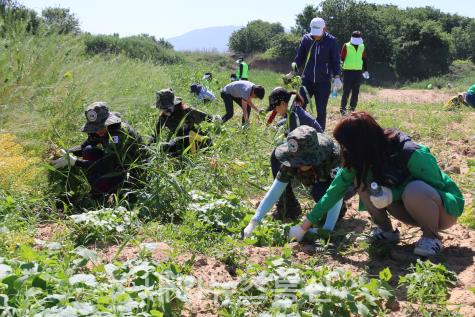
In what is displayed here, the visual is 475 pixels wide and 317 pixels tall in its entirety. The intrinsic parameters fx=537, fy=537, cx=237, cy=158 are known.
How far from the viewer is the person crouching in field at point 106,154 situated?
357cm

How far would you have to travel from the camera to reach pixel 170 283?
204 centimetres

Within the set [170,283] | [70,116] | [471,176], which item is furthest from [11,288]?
[471,176]

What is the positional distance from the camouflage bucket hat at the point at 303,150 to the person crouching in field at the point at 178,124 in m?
1.24

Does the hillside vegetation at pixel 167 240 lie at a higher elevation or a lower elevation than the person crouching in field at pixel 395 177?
lower

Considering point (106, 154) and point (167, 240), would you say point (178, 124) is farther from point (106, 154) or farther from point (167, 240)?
point (167, 240)

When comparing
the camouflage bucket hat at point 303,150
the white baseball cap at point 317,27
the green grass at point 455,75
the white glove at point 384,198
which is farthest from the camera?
the green grass at point 455,75

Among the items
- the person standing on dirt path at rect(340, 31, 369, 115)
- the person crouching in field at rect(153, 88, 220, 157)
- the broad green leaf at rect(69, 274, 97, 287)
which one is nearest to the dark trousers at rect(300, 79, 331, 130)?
the person crouching in field at rect(153, 88, 220, 157)

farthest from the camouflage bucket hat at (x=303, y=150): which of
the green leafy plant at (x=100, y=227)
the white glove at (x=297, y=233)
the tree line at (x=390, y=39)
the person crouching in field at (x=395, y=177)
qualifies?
the tree line at (x=390, y=39)

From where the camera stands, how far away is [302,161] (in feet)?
9.46

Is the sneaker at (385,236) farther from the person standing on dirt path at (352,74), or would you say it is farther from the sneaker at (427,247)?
the person standing on dirt path at (352,74)

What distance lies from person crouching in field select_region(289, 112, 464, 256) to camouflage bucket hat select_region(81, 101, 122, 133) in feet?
5.16

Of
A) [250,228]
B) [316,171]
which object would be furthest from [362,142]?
[250,228]

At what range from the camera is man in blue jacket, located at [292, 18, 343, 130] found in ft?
19.1

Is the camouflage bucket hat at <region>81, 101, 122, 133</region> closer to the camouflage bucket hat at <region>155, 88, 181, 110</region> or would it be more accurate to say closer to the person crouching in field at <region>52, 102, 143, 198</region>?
the person crouching in field at <region>52, 102, 143, 198</region>
